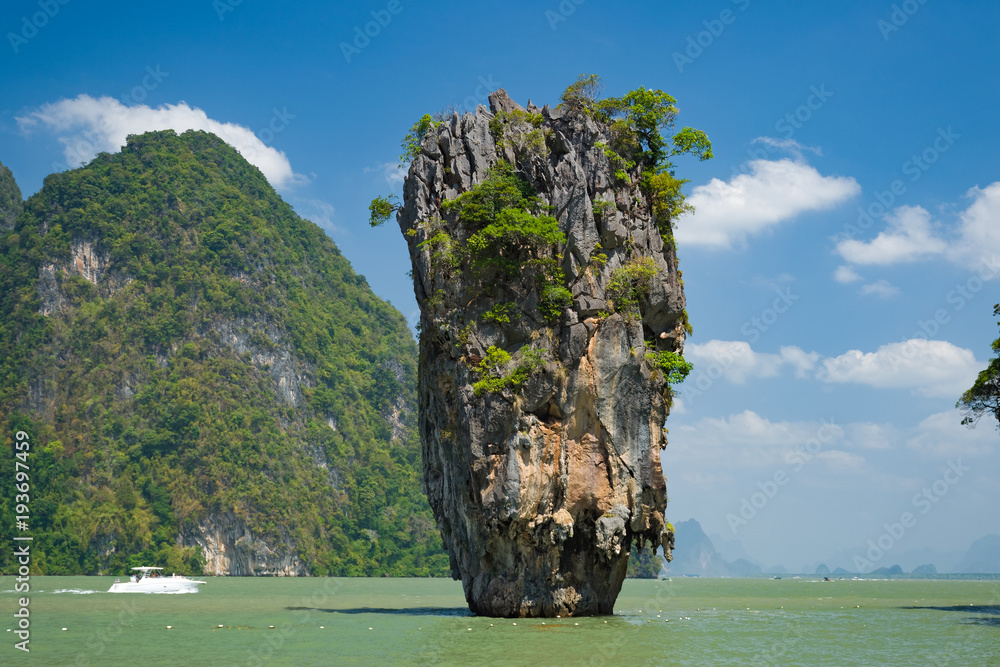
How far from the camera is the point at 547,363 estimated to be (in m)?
23.4

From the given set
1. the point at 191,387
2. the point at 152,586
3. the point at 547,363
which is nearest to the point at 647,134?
the point at 547,363

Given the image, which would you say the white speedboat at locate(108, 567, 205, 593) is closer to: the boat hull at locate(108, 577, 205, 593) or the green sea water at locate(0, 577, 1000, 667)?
the boat hull at locate(108, 577, 205, 593)

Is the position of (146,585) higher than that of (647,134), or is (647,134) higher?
(647,134)

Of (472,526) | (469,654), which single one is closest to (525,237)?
(472,526)

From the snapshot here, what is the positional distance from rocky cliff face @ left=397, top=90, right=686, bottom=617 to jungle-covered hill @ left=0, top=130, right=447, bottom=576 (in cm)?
6346

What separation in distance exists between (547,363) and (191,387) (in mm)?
79117

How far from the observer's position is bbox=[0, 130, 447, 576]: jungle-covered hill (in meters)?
84.0

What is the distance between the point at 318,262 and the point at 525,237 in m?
105

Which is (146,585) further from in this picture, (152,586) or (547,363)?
(547,363)

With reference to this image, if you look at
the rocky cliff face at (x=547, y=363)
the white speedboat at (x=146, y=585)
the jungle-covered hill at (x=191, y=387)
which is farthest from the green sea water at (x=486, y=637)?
the jungle-covered hill at (x=191, y=387)

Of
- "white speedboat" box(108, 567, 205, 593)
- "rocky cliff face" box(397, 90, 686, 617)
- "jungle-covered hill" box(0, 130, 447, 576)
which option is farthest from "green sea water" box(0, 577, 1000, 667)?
"jungle-covered hill" box(0, 130, 447, 576)

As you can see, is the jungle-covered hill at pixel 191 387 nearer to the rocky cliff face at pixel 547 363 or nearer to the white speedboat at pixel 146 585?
the white speedboat at pixel 146 585

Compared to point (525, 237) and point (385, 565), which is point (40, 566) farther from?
point (525, 237)

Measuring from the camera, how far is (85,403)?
90.7m
